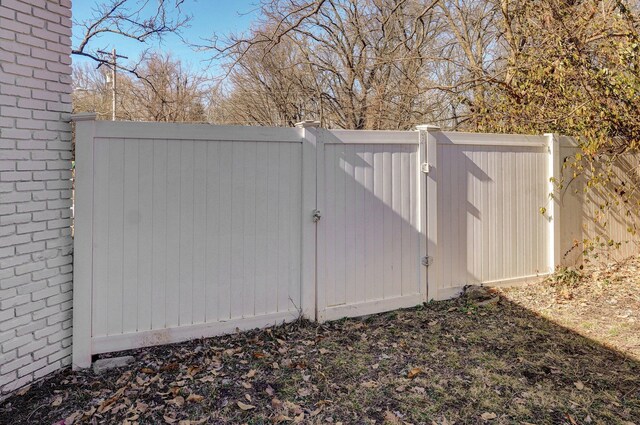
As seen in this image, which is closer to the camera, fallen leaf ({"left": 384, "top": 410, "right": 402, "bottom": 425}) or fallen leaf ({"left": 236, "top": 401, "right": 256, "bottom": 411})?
fallen leaf ({"left": 384, "top": 410, "right": 402, "bottom": 425})

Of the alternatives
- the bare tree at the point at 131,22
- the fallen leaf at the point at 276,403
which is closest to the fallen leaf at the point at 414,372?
the fallen leaf at the point at 276,403

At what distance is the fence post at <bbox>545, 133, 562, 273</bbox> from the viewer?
15.5ft

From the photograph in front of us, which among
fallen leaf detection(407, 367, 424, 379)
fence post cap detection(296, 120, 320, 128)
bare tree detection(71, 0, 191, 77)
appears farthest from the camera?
bare tree detection(71, 0, 191, 77)

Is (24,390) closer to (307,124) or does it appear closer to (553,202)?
(307,124)

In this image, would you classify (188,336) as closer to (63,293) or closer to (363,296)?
(63,293)

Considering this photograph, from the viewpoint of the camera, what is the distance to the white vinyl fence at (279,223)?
118 inches

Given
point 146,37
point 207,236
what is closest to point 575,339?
point 207,236

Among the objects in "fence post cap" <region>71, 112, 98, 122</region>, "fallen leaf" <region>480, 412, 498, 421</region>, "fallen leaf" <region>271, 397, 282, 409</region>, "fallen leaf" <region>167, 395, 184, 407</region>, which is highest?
"fence post cap" <region>71, 112, 98, 122</region>

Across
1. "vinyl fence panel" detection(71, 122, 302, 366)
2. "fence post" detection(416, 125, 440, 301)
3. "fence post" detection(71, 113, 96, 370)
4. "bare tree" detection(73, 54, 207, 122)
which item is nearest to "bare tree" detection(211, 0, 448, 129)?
"bare tree" detection(73, 54, 207, 122)

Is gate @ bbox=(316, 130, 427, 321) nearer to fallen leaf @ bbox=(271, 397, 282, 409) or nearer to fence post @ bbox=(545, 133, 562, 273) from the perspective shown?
fallen leaf @ bbox=(271, 397, 282, 409)

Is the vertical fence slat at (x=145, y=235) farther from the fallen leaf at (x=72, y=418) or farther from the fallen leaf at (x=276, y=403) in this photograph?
the fallen leaf at (x=276, y=403)

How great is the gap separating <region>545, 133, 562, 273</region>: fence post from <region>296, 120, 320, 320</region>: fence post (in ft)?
9.47

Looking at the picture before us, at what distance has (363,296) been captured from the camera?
152 inches

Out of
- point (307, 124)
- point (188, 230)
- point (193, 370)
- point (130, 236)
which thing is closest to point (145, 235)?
point (130, 236)
